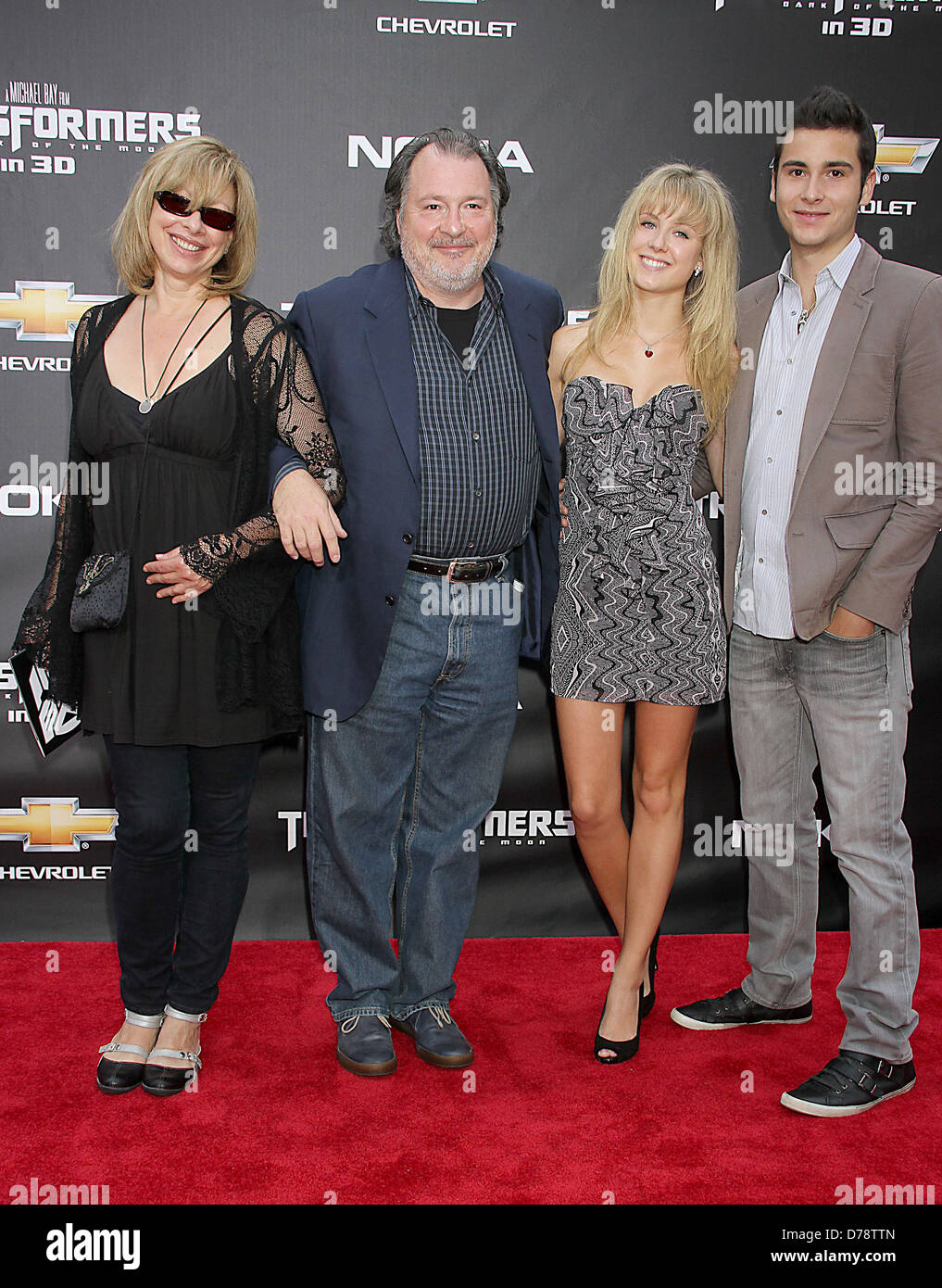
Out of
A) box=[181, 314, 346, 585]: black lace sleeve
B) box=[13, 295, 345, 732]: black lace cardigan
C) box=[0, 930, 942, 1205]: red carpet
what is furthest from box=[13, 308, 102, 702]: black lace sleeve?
box=[0, 930, 942, 1205]: red carpet

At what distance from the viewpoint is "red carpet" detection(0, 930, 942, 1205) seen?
2.06 metres

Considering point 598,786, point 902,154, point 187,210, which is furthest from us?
point 902,154

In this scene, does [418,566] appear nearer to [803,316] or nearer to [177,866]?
[177,866]

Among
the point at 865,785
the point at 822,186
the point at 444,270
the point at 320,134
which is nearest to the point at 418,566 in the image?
the point at 444,270

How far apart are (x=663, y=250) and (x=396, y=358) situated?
64 centimetres

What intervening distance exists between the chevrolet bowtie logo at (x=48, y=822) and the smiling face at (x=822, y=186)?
242cm

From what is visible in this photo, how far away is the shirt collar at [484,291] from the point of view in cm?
242

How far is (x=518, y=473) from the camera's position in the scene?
244 centimetres

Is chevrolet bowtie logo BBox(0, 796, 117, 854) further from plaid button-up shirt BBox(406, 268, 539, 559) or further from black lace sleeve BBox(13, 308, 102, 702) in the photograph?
plaid button-up shirt BBox(406, 268, 539, 559)

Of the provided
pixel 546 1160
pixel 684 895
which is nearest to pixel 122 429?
pixel 546 1160

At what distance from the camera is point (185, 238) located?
2.24 meters
